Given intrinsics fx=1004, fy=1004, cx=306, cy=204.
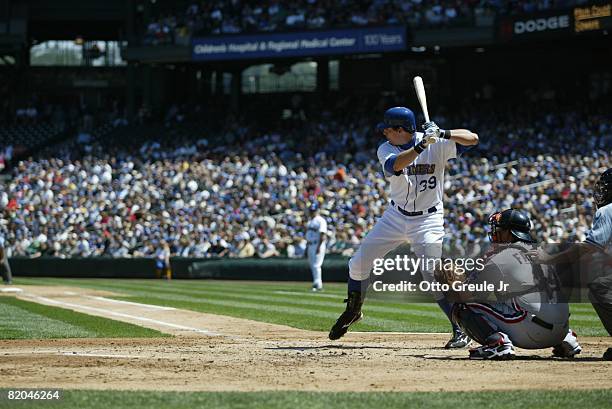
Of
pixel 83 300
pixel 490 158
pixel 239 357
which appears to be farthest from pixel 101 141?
pixel 239 357

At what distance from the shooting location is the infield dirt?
6.06m

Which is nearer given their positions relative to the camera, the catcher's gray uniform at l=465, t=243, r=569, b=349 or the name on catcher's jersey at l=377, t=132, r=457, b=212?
the catcher's gray uniform at l=465, t=243, r=569, b=349

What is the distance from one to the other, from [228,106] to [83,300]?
77.5 ft

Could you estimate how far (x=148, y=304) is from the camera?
48.1 ft

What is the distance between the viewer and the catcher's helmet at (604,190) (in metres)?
7.36

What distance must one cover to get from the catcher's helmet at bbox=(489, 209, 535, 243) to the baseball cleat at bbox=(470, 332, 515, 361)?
0.71m

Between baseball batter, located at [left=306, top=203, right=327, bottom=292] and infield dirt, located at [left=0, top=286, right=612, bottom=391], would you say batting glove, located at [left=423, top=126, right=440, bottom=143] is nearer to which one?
infield dirt, located at [left=0, top=286, right=612, bottom=391]

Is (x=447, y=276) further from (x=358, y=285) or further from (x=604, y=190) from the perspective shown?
(x=604, y=190)

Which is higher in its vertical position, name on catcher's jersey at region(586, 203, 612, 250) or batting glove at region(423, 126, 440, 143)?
batting glove at region(423, 126, 440, 143)

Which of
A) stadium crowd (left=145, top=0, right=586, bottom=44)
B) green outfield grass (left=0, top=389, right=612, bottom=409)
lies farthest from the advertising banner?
green outfield grass (left=0, top=389, right=612, bottom=409)

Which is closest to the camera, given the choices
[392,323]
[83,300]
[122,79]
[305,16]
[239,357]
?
[239,357]

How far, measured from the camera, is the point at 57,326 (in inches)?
424

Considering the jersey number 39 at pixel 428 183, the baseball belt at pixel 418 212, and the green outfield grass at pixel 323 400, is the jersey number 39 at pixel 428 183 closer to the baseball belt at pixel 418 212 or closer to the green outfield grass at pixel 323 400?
the baseball belt at pixel 418 212

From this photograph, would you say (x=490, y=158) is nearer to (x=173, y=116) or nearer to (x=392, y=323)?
(x=173, y=116)
